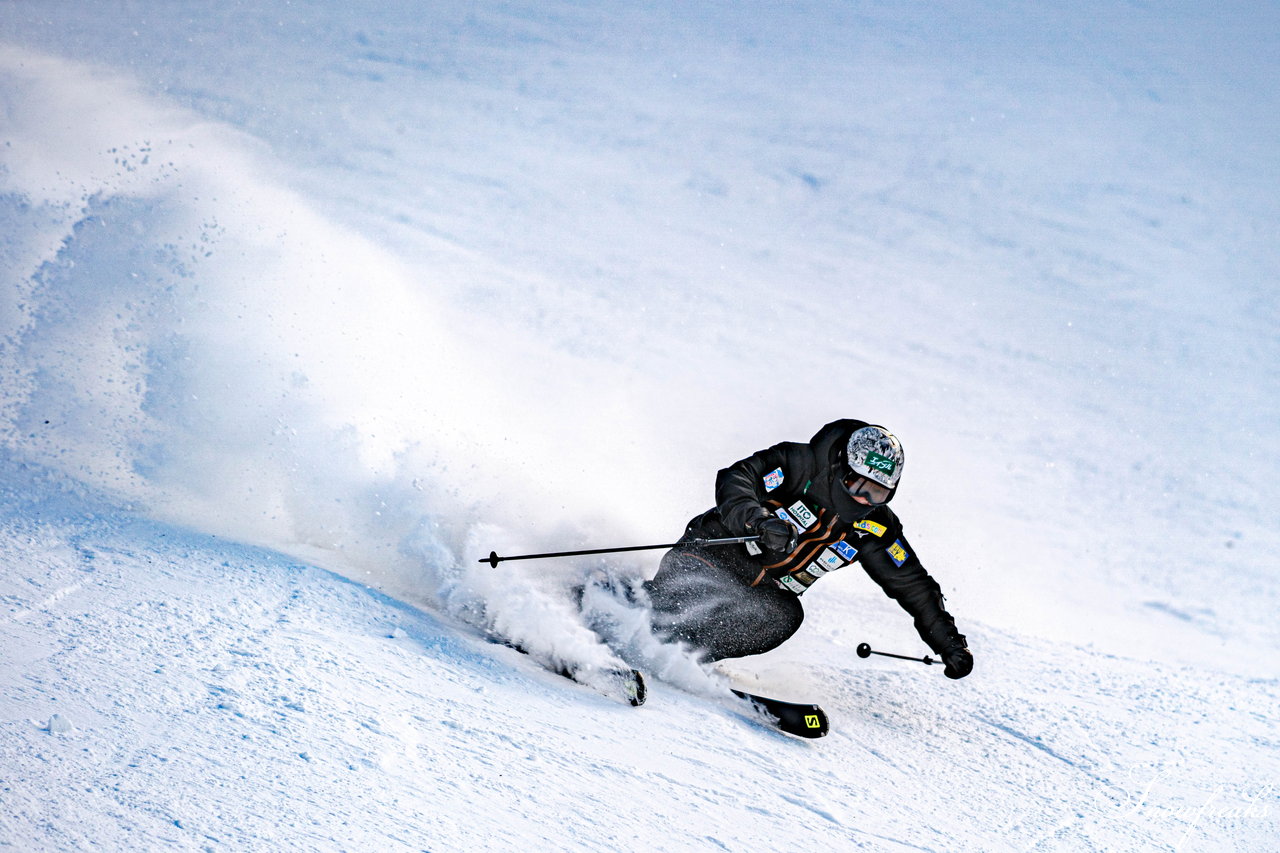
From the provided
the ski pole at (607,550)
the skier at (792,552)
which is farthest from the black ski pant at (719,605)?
the ski pole at (607,550)

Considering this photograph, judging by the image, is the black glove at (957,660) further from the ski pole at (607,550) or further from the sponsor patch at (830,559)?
the ski pole at (607,550)

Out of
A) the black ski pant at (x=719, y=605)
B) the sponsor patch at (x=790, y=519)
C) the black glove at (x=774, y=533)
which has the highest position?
the sponsor patch at (x=790, y=519)

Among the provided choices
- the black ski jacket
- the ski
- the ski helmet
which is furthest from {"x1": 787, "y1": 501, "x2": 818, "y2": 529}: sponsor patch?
the ski

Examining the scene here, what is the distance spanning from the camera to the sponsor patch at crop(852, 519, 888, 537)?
454 centimetres

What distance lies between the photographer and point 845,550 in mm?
4570

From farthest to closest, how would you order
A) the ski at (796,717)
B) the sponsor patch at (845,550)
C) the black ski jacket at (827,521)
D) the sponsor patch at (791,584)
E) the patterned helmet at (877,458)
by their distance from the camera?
1. the sponsor patch at (791,584)
2. the sponsor patch at (845,550)
3. the black ski jacket at (827,521)
4. the patterned helmet at (877,458)
5. the ski at (796,717)

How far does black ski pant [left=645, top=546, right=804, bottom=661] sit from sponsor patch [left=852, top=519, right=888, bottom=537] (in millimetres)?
571

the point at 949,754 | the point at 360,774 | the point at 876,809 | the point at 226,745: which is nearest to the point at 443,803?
the point at 360,774

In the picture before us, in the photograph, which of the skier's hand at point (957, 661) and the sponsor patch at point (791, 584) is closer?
the skier's hand at point (957, 661)

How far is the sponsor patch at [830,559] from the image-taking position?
4.59 metres

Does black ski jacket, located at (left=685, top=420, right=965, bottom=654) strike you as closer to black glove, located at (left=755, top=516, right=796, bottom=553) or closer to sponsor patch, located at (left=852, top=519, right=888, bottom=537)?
sponsor patch, located at (left=852, top=519, right=888, bottom=537)

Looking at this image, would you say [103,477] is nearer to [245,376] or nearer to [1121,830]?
[245,376]

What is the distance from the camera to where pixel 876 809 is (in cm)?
355

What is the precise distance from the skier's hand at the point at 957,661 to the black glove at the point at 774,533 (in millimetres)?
1070
